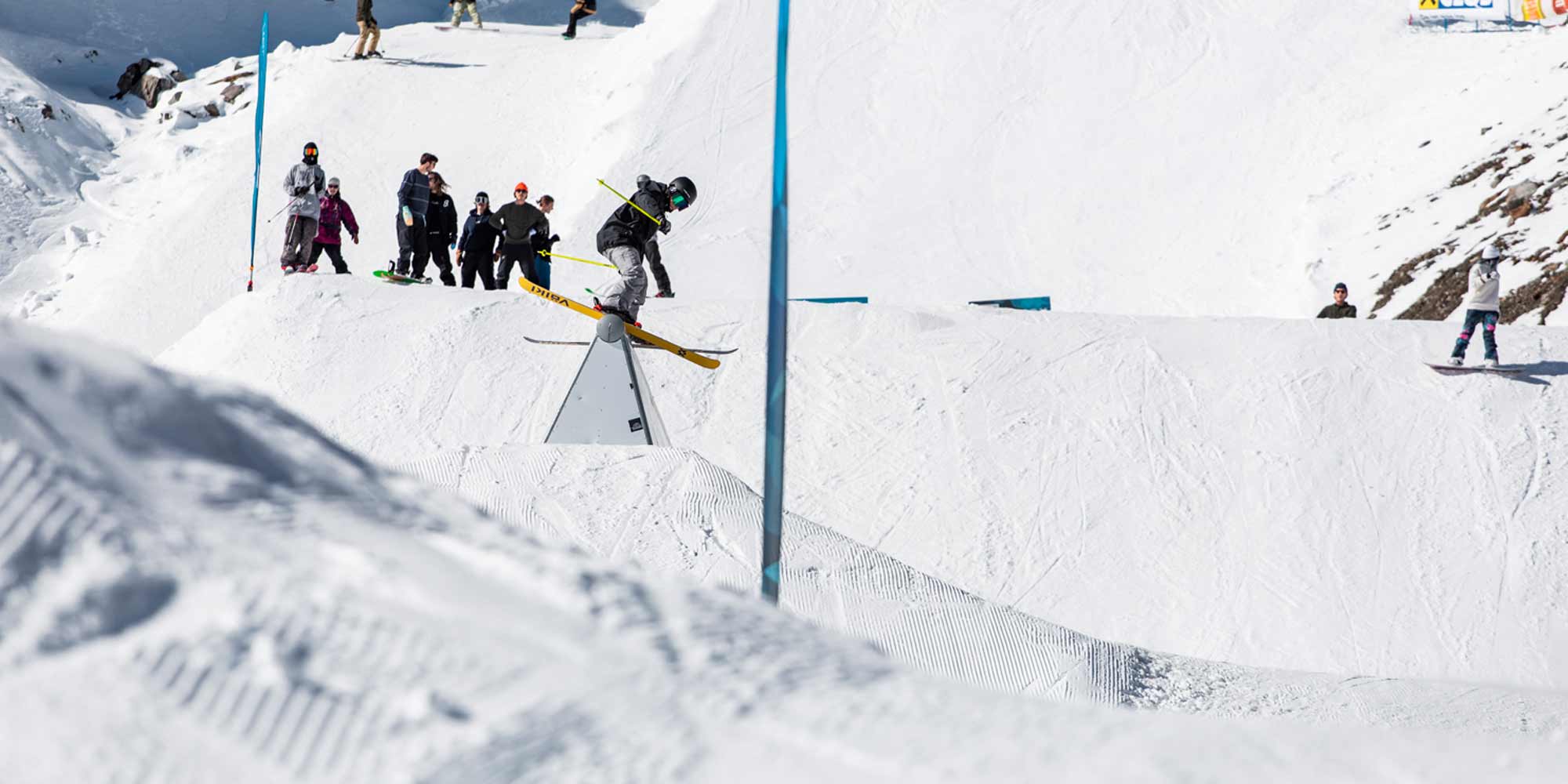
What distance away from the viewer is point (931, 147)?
18922 millimetres

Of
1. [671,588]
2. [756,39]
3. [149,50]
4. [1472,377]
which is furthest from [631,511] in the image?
[149,50]

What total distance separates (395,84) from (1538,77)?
52.0 feet

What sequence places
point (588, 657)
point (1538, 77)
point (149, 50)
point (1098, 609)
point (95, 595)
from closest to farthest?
point (95, 595)
point (588, 657)
point (1098, 609)
point (1538, 77)
point (149, 50)

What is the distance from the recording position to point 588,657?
1.34m

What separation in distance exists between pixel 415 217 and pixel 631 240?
4.90 m

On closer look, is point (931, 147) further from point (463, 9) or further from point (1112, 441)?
point (463, 9)

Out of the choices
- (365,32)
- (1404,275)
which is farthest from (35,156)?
(1404,275)

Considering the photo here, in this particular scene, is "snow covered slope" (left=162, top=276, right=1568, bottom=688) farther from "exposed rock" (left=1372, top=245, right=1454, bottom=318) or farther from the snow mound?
"exposed rock" (left=1372, top=245, right=1454, bottom=318)

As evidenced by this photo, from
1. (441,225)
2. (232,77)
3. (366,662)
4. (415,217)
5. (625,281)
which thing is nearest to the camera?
(366,662)

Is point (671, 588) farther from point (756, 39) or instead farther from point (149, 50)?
point (149, 50)

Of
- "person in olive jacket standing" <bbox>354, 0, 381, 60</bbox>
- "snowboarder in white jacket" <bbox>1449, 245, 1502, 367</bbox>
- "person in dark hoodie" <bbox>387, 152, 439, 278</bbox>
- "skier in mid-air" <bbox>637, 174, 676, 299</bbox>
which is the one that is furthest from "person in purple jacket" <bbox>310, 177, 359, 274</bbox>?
"person in olive jacket standing" <bbox>354, 0, 381, 60</bbox>

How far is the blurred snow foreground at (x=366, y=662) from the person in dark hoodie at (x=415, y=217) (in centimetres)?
1165

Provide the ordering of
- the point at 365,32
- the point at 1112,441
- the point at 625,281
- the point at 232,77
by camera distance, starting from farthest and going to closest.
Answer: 1. the point at 232,77
2. the point at 365,32
3. the point at 1112,441
4. the point at 625,281

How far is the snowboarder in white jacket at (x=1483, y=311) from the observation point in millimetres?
10289
